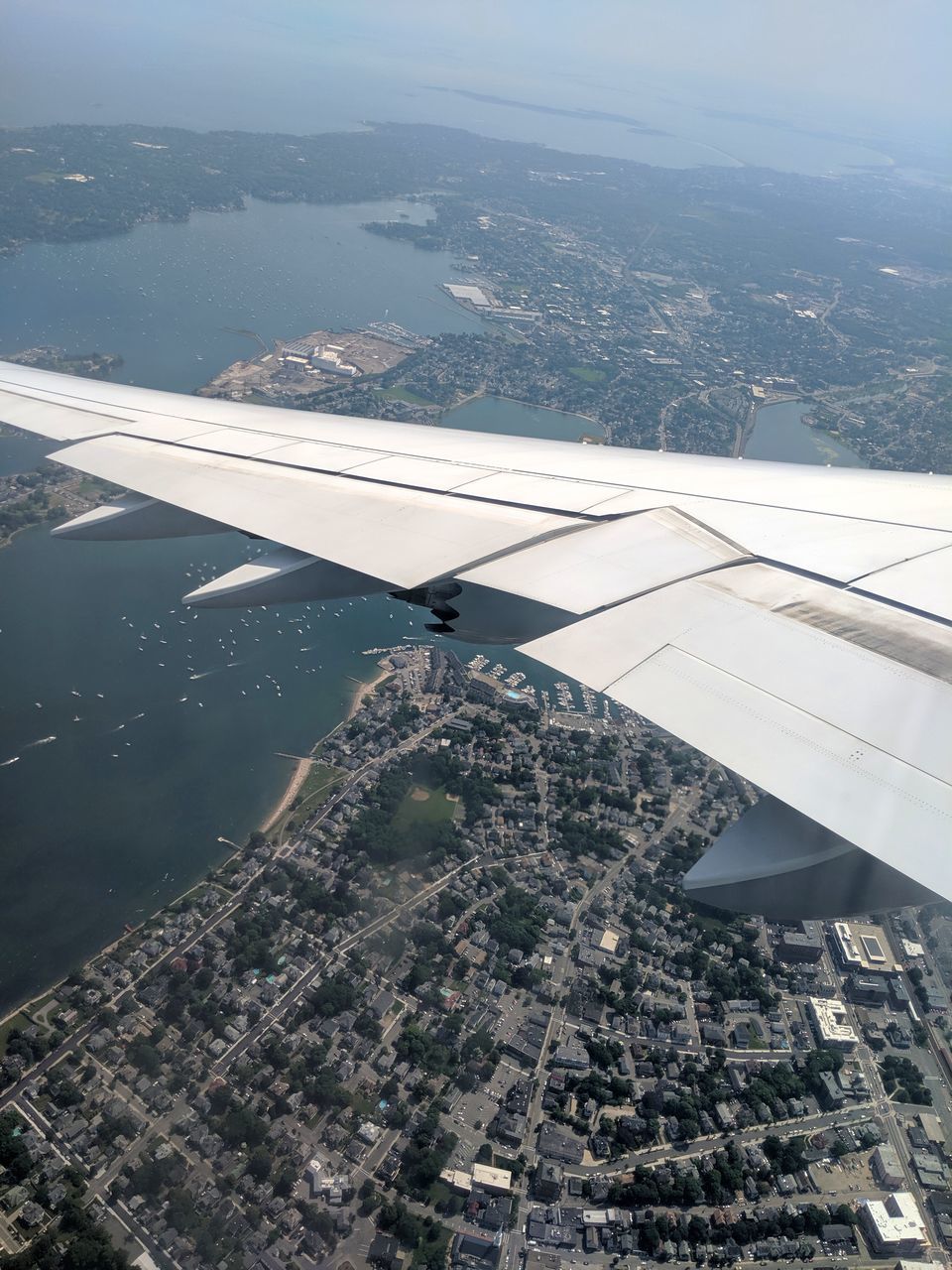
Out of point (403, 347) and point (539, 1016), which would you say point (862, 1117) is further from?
point (403, 347)

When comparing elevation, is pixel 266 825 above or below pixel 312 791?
below

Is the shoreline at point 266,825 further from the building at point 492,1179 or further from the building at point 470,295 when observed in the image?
the building at point 470,295

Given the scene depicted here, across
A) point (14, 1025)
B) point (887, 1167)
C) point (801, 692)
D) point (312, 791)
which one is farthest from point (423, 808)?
point (801, 692)

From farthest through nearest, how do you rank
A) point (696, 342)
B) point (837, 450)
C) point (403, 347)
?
point (696, 342), point (403, 347), point (837, 450)

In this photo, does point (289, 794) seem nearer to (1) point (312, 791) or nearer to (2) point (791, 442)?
(1) point (312, 791)

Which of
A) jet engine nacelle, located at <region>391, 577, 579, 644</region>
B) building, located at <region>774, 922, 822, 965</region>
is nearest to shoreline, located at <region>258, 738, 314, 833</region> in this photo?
building, located at <region>774, 922, 822, 965</region>

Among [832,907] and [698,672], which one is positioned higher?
[698,672]

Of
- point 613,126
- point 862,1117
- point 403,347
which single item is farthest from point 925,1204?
point 613,126
